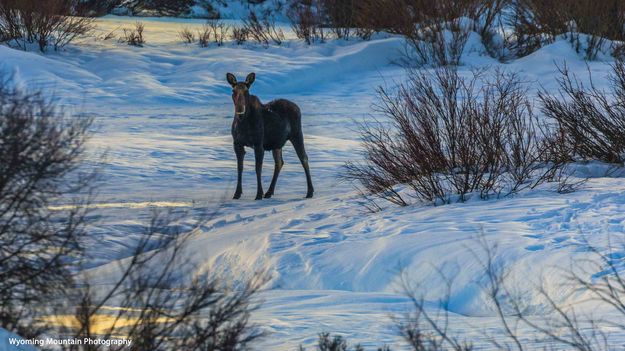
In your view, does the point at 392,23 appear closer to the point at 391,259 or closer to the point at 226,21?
the point at 226,21

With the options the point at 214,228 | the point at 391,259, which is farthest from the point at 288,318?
the point at 214,228

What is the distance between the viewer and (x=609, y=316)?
7.41m

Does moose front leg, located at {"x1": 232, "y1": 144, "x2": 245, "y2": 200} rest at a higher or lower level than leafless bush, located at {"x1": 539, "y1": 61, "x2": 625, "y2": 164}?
lower

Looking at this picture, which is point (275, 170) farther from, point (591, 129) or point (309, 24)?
point (309, 24)

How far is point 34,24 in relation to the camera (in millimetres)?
29969

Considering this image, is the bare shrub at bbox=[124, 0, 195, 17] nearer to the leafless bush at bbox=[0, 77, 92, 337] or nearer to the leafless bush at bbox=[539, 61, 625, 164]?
the leafless bush at bbox=[539, 61, 625, 164]

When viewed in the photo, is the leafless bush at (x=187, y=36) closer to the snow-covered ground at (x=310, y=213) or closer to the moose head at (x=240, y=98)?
the snow-covered ground at (x=310, y=213)

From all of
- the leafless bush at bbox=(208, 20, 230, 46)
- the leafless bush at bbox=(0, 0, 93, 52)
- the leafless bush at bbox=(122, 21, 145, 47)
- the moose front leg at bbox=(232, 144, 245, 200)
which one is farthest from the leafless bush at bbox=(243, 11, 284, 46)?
the moose front leg at bbox=(232, 144, 245, 200)

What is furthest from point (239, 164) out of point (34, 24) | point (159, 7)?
point (159, 7)

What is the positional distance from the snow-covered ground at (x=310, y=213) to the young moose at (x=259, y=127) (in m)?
0.43

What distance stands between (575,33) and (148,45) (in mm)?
11797

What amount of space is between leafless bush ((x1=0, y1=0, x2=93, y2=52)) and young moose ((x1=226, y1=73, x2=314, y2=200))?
15718 mm

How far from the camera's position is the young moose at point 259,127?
48.9 feet

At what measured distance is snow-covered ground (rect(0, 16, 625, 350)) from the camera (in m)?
8.71
